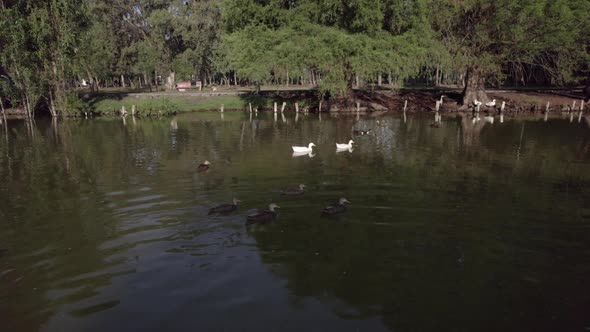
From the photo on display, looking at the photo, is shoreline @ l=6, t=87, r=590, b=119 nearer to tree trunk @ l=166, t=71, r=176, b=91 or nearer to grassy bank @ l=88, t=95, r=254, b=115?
grassy bank @ l=88, t=95, r=254, b=115

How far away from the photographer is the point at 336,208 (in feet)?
A: 49.9

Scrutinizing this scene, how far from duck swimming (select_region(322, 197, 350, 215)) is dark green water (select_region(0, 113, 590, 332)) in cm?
34

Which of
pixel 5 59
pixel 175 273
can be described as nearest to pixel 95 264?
pixel 175 273

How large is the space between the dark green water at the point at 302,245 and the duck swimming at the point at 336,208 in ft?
1.12

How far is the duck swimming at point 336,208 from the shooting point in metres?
15.0

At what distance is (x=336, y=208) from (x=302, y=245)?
109 inches

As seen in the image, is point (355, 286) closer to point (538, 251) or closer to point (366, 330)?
point (366, 330)

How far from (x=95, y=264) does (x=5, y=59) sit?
46481mm

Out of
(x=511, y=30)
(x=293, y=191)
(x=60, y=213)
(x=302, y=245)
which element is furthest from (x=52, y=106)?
(x=511, y=30)

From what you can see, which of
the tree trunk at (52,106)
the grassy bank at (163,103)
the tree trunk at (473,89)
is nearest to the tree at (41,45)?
the tree trunk at (52,106)

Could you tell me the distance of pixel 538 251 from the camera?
12.4 m

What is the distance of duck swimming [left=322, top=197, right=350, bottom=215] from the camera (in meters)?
15.0

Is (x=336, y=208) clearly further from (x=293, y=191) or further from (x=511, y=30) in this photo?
(x=511, y=30)

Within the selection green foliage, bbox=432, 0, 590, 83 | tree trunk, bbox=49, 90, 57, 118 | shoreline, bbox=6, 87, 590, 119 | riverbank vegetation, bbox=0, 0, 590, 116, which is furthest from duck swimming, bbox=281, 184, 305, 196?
tree trunk, bbox=49, 90, 57, 118
